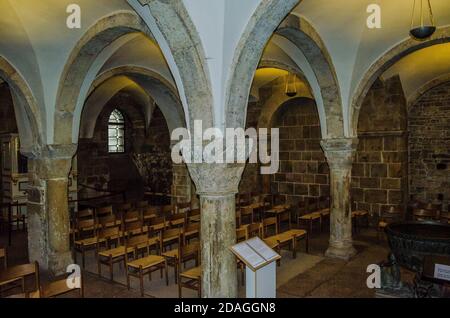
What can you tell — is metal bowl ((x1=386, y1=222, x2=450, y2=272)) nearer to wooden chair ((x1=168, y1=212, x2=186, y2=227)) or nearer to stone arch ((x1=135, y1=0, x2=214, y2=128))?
stone arch ((x1=135, y1=0, x2=214, y2=128))

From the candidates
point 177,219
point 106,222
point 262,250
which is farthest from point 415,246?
point 106,222

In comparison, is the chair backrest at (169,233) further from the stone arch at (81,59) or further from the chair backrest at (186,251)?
the stone arch at (81,59)

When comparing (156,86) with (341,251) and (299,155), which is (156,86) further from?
(341,251)

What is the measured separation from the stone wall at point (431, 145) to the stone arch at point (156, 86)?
21.3ft

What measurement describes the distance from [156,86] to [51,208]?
171 inches

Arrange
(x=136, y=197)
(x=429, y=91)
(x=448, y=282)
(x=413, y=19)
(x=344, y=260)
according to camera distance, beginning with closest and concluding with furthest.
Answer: (x=448, y=282), (x=413, y=19), (x=344, y=260), (x=429, y=91), (x=136, y=197)

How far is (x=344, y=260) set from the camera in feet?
22.4

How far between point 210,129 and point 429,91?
8677mm

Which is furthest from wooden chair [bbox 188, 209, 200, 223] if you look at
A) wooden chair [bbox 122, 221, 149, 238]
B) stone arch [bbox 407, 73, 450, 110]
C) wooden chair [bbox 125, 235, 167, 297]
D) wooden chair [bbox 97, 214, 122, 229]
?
stone arch [bbox 407, 73, 450, 110]

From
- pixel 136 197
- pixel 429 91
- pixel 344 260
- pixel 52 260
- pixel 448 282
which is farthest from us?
pixel 136 197

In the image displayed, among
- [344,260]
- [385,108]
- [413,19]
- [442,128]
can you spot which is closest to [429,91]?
[442,128]

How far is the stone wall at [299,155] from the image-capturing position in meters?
11.0

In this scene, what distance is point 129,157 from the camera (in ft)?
47.6

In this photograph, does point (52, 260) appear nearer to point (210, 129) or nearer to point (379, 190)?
point (210, 129)
